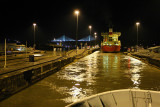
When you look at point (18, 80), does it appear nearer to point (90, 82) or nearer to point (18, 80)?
point (18, 80)

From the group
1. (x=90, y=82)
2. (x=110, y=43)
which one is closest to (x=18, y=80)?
(x=90, y=82)

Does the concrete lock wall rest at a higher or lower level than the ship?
lower

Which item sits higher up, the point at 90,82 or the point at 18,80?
the point at 18,80

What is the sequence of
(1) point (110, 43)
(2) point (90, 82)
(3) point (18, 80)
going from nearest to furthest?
(3) point (18, 80) < (2) point (90, 82) < (1) point (110, 43)

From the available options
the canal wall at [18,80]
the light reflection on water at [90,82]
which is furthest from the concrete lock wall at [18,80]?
the light reflection on water at [90,82]

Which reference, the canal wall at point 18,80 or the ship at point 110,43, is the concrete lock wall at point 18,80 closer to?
the canal wall at point 18,80

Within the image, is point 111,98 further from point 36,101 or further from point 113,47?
point 113,47

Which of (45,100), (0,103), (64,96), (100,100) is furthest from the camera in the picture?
(64,96)

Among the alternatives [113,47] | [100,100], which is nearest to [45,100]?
[100,100]

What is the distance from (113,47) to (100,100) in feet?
178

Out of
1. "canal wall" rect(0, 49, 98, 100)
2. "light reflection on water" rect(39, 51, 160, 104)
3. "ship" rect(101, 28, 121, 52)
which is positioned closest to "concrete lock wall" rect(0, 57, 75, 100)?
"canal wall" rect(0, 49, 98, 100)

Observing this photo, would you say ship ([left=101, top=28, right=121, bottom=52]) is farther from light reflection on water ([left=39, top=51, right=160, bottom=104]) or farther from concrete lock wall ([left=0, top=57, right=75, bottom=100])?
concrete lock wall ([left=0, top=57, right=75, bottom=100])

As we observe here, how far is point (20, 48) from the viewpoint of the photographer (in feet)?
187

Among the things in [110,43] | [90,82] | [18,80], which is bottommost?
[90,82]
